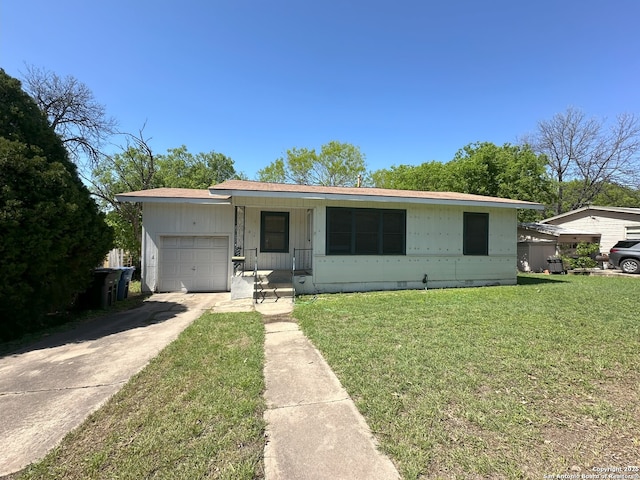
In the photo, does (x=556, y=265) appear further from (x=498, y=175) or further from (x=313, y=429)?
(x=313, y=429)

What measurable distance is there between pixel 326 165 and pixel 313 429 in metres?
29.1

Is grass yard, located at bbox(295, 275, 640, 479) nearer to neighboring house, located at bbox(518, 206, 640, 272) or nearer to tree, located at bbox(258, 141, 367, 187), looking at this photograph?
neighboring house, located at bbox(518, 206, 640, 272)

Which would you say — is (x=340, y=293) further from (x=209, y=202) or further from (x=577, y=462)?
(x=577, y=462)

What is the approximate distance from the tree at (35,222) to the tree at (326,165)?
24.8 metres

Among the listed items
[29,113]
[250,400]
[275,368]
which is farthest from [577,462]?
[29,113]

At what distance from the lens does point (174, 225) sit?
9.73 metres

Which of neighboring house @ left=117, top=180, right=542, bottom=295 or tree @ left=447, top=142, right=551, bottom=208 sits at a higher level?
tree @ left=447, top=142, right=551, bottom=208

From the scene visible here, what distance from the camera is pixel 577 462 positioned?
1.99m

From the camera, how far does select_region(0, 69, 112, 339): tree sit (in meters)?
4.80

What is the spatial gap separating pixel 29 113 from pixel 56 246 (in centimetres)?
278

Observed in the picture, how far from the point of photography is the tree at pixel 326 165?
29.7m

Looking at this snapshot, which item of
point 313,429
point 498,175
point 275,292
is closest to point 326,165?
point 498,175

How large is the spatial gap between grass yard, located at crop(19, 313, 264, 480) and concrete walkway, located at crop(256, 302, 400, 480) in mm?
137

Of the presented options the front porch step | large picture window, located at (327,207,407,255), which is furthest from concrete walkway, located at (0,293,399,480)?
large picture window, located at (327,207,407,255)
